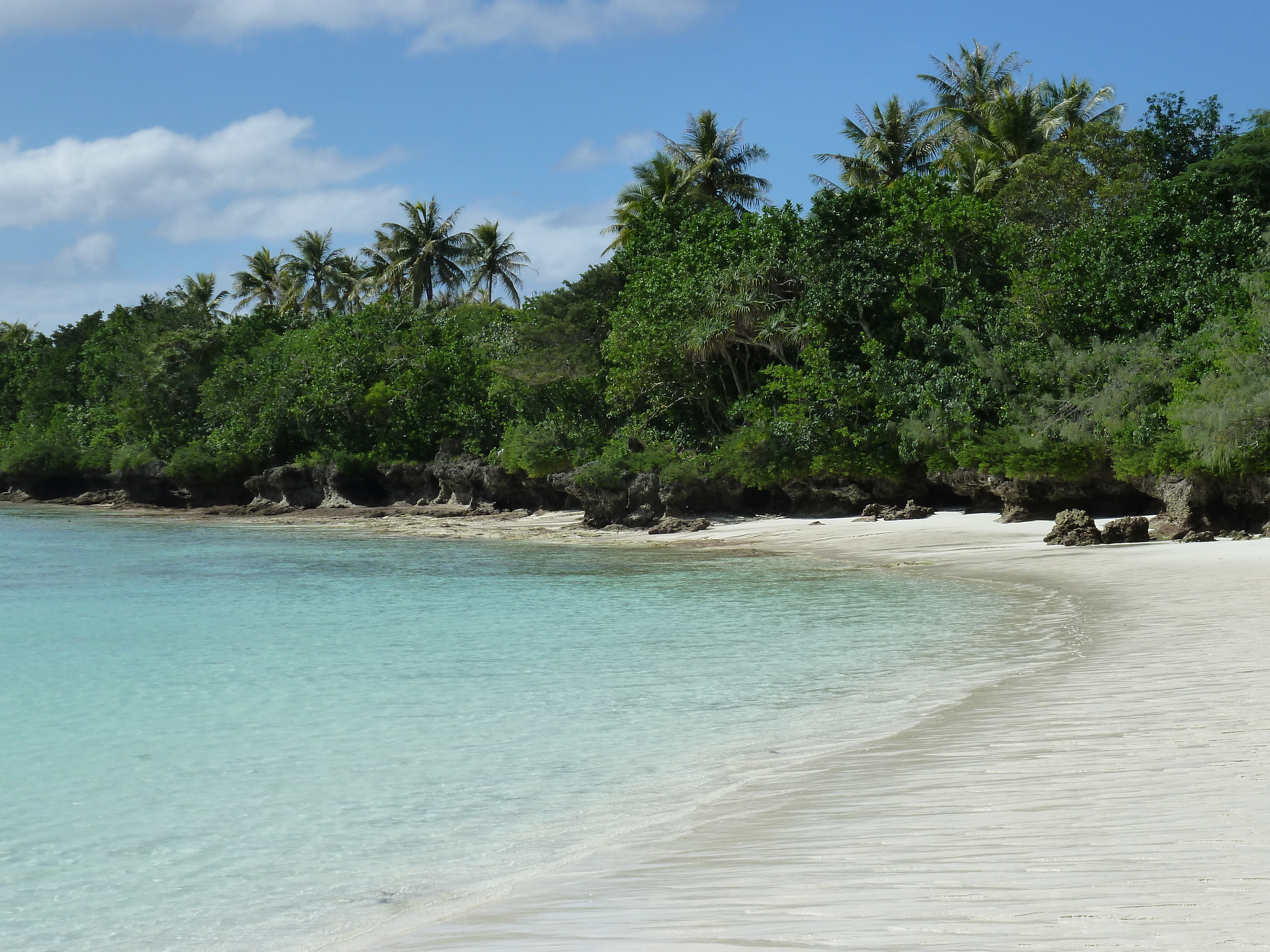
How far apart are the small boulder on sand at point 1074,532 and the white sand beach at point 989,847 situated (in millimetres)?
10861

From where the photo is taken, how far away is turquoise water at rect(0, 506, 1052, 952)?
4770 millimetres

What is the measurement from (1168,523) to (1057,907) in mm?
18508

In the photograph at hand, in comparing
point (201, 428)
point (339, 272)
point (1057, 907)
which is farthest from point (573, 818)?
point (339, 272)

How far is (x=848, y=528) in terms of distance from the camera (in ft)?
82.5

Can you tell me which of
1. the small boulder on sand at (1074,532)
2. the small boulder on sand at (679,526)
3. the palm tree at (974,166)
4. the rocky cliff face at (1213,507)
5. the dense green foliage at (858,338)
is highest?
the palm tree at (974,166)

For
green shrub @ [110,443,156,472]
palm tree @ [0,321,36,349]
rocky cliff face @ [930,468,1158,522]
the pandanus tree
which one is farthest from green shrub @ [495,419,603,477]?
palm tree @ [0,321,36,349]

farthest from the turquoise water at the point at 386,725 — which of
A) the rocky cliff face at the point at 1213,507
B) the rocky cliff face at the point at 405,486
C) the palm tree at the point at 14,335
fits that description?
the palm tree at the point at 14,335

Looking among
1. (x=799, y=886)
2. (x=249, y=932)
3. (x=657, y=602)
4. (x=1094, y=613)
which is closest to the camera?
(x=799, y=886)

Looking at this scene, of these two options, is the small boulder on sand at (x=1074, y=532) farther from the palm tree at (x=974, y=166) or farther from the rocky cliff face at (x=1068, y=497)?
the palm tree at (x=974, y=166)

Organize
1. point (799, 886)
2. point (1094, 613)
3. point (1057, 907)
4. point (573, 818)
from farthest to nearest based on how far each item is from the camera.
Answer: point (1094, 613), point (573, 818), point (799, 886), point (1057, 907)

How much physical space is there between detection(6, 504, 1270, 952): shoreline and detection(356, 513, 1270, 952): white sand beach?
0.04 feet

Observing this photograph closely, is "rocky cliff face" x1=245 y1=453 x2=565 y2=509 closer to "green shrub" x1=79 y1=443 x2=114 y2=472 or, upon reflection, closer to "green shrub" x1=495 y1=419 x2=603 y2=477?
"green shrub" x1=495 y1=419 x2=603 y2=477

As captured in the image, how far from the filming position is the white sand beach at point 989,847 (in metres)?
3.29

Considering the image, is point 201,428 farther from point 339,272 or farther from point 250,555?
point 250,555
